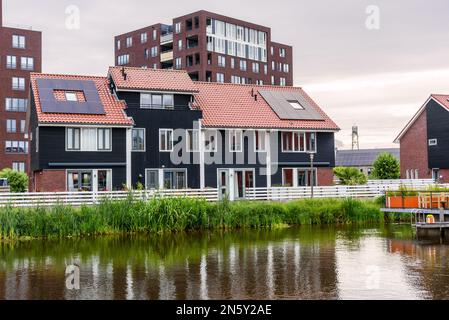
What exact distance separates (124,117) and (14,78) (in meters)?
43.2

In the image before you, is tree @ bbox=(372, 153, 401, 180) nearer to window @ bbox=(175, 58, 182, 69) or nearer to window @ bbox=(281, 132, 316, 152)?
window @ bbox=(281, 132, 316, 152)

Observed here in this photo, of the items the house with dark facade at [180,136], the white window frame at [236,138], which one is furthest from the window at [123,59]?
the white window frame at [236,138]

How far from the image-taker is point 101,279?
1900 centimetres

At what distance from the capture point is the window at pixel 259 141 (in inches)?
1790

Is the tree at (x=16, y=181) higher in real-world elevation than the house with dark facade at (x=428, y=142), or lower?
lower

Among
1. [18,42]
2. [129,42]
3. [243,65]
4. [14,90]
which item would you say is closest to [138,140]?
[14,90]

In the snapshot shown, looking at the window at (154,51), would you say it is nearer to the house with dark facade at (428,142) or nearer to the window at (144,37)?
the window at (144,37)

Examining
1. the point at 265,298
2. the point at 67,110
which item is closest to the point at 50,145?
the point at 67,110

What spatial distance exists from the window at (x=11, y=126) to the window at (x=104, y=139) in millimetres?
41635

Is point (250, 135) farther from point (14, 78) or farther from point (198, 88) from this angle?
point (14, 78)

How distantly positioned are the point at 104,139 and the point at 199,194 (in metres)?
8.21

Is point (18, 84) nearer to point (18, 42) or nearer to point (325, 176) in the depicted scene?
point (18, 42)

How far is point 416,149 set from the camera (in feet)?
190
